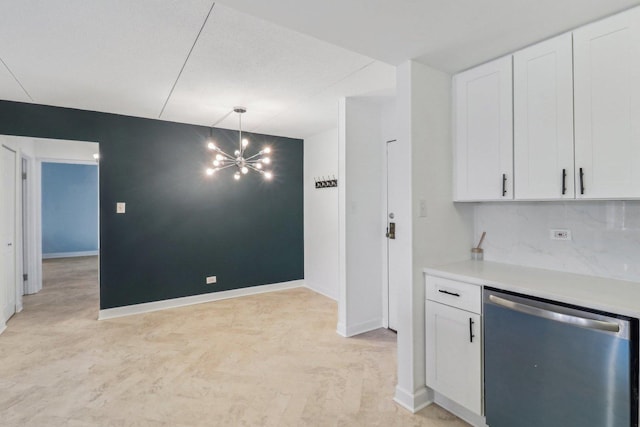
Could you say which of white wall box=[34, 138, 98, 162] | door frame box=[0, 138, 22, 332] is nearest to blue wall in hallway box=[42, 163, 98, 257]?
door frame box=[0, 138, 22, 332]

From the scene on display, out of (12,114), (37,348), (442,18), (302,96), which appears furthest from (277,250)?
(442,18)

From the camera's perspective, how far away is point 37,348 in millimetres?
3088

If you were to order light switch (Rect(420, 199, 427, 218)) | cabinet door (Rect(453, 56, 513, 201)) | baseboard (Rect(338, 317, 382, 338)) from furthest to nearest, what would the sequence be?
baseboard (Rect(338, 317, 382, 338)) < light switch (Rect(420, 199, 427, 218)) < cabinet door (Rect(453, 56, 513, 201))

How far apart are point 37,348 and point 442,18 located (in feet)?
14.5

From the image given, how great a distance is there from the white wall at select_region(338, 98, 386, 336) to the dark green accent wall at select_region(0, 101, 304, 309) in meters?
1.92

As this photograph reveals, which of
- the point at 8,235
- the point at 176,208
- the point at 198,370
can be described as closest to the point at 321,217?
the point at 176,208

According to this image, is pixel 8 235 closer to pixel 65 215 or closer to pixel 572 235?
pixel 65 215

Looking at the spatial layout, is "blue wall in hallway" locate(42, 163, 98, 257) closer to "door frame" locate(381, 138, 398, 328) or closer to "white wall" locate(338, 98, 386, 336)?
"white wall" locate(338, 98, 386, 336)

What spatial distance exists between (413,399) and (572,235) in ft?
Result: 4.98

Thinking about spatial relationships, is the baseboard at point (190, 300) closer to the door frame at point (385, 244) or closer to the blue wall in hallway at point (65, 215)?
the door frame at point (385, 244)

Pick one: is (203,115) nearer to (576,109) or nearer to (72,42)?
(72,42)

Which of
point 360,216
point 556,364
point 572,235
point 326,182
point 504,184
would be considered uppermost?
point 326,182

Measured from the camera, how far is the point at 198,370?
2686mm

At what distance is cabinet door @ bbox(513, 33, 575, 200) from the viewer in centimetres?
180
